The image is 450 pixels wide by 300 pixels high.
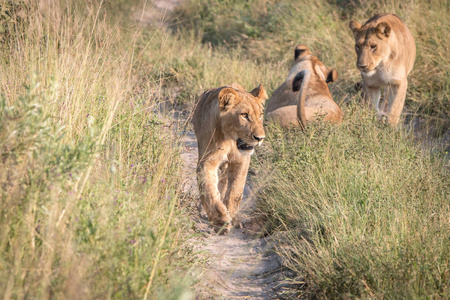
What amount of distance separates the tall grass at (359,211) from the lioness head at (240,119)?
0.32 m

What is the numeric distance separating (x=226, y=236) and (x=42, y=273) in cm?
232

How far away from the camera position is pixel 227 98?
4613mm

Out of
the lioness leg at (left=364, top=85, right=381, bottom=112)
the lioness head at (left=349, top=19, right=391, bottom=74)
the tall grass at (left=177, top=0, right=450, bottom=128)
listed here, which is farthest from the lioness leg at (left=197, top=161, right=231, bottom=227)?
the tall grass at (left=177, top=0, right=450, bottom=128)

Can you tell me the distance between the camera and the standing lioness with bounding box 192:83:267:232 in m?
4.48

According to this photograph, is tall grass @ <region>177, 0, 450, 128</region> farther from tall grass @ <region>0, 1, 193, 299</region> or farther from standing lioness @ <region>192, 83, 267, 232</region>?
tall grass @ <region>0, 1, 193, 299</region>

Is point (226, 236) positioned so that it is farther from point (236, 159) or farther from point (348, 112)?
point (348, 112)

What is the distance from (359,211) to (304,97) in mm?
2184

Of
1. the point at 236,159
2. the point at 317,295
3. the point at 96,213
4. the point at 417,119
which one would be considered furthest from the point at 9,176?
the point at 417,119

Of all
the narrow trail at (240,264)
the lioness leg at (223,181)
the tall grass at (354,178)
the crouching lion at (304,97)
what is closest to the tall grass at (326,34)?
the tall grass at (354,178)

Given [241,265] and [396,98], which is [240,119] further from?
[396,98]

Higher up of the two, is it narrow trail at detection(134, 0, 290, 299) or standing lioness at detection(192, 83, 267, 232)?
standing lioness at detection(192, 83, 267, 232)

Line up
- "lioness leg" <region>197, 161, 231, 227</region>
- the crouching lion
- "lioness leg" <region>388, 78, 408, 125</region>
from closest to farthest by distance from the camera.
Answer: "lioness leg" <region>197, 161, 231, 227</region>
the crouching lion
"lioness leg" <region>388, 78, 408, 125</region>

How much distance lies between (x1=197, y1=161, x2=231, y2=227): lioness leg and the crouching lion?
5.79 feet

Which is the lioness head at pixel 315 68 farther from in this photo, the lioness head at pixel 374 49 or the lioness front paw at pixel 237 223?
the lioness front paw at pixel 237 223
